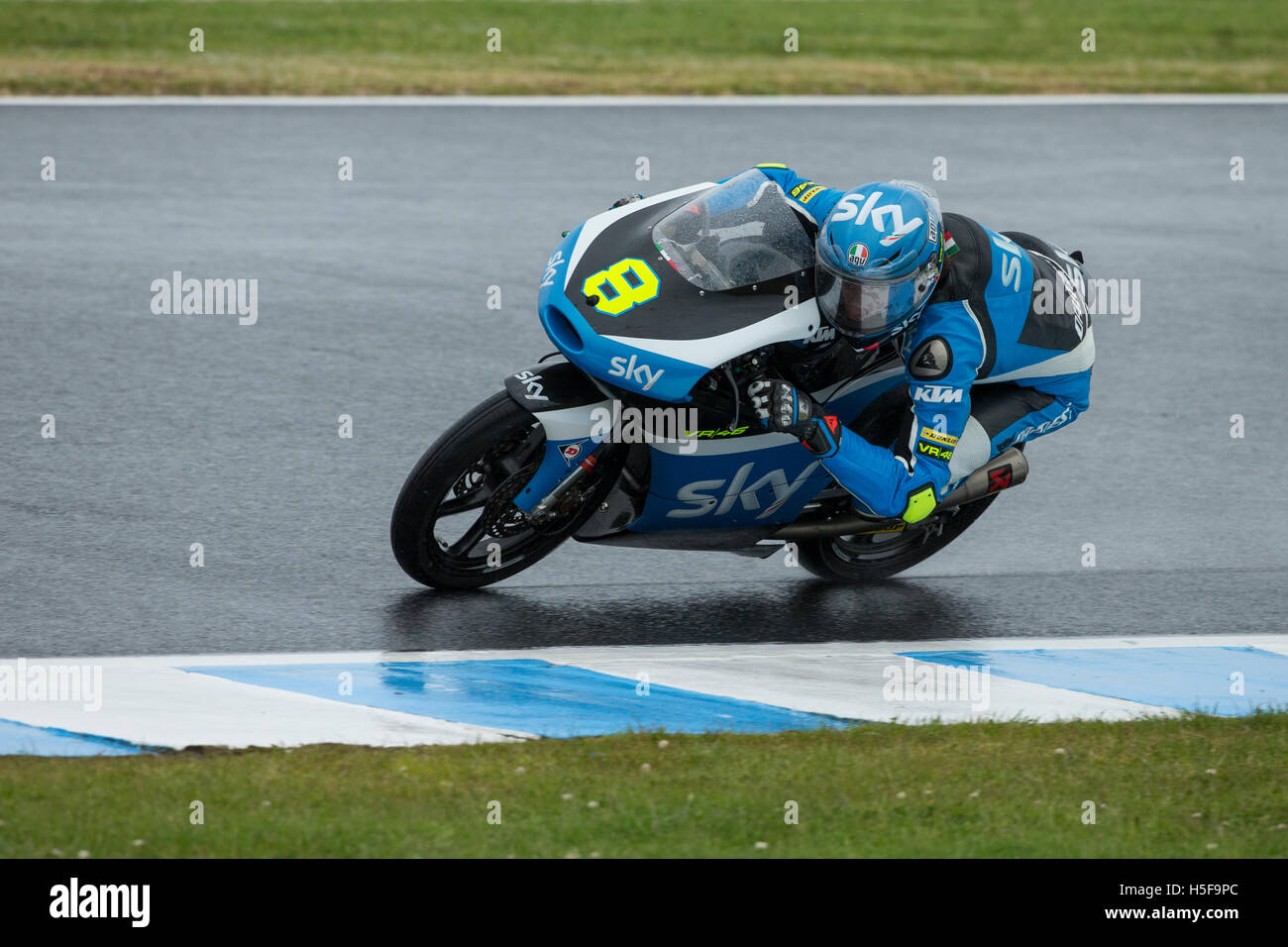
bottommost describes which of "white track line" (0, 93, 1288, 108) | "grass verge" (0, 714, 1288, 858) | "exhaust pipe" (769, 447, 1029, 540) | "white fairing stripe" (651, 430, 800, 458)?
"grass verge" (0, 714, 1288, 858)

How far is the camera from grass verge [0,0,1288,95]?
48.2 feet

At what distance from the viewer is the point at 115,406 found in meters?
8.16

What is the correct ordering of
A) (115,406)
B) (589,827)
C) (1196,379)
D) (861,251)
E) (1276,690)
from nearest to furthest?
(589,827)
(861,251)
(1276,690)
(115,406)
(1196,379)

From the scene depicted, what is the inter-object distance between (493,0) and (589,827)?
14936 mm

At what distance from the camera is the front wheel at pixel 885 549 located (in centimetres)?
691

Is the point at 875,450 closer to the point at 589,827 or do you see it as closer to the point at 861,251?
the point at 861,251

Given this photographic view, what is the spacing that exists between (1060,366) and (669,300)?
1.69 metres

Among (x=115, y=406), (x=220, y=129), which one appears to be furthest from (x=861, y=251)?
(x=220, y=129)

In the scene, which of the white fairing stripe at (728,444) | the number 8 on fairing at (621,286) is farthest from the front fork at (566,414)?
the number 8 on fairing at (621,286)

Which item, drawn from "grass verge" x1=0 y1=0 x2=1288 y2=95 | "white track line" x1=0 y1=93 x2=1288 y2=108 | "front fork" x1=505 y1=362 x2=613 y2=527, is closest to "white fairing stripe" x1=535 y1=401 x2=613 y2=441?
"front fork" x1=505 y1=362 x2=613 y2=527

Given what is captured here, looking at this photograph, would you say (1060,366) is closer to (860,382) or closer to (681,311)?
(860,382)

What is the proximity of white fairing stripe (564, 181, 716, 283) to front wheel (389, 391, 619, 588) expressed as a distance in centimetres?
54

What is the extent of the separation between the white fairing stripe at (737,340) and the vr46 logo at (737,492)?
67 cm

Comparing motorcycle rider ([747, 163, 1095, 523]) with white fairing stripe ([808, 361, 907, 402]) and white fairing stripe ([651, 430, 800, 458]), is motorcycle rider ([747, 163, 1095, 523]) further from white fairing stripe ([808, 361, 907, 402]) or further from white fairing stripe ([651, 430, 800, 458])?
white fairing stripe ([651, 430, 800, 458])
